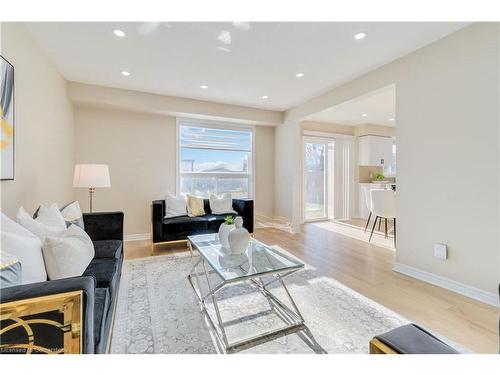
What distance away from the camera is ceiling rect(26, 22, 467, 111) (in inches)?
86.9

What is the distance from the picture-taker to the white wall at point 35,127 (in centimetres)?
203

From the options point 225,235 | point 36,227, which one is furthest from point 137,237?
point 36,227

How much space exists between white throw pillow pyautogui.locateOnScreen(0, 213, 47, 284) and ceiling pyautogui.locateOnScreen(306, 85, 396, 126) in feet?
12.1

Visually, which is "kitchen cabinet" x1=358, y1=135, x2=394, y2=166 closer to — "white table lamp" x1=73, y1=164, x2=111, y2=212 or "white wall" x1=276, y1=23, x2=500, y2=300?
"white wall" x1=276, y1=23, x2=500, y2=300

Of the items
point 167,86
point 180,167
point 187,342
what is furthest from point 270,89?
point 187,342

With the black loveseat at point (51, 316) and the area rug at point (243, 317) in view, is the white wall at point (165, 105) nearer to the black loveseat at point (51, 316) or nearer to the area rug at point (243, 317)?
the area rug at point (243, 317)

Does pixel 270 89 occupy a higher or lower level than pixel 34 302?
higher

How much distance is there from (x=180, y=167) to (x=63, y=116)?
1.90 meters

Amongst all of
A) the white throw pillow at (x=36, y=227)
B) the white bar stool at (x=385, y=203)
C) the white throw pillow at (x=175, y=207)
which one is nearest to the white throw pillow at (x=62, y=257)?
the white throw pillow at (x=36, y=227)

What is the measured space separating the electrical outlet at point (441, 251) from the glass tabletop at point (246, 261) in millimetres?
1628

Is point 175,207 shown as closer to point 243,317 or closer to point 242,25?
point 243,317

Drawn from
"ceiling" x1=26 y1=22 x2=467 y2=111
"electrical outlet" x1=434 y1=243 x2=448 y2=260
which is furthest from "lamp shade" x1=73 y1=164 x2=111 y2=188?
"electrical outlet" x1=434 y1=243 x2=448 y2=260

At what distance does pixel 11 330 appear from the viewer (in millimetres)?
947
